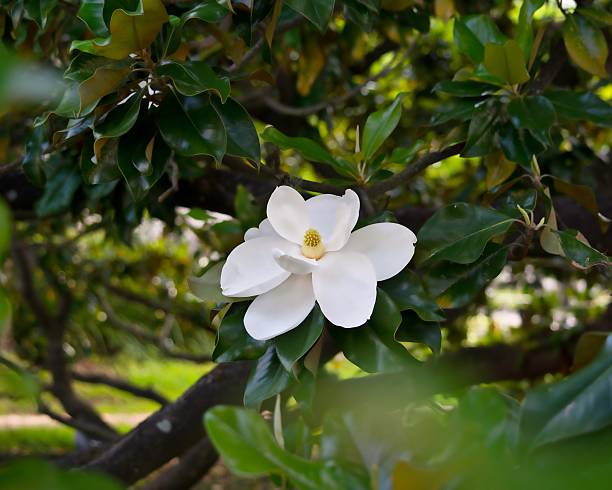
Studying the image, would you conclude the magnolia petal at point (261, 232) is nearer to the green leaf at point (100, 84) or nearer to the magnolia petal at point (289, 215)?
the magnolia petal at point (289, 215)

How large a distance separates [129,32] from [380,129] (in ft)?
1.10

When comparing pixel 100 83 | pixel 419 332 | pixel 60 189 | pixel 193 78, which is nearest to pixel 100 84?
pixel 100 83

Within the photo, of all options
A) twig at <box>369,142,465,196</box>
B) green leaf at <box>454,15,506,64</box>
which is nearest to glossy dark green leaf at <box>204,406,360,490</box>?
twig at <box>369,142,465,196</box>

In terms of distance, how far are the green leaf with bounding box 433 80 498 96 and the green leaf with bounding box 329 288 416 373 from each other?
1.37 ft

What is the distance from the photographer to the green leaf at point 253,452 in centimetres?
45

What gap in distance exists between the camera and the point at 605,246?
5.09 ft

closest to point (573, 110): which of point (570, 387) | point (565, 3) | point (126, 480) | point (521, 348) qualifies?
point (565, 3)

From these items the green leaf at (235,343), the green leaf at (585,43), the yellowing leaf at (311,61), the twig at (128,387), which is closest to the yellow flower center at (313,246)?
the green leaf at (235,343)

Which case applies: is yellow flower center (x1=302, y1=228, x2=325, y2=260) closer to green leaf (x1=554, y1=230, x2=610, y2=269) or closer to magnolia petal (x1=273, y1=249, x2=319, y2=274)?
magnolia petal (x1=273, y1=249, x2=319, y2=274)

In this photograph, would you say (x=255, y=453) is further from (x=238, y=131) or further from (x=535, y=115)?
(x=535, y=115)

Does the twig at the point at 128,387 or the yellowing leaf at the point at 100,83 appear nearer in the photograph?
the yellowing leaf at the point at 100,83

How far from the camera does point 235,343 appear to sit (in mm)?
826

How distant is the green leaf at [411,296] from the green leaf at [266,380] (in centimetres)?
14

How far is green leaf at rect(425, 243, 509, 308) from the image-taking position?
3.18ft
